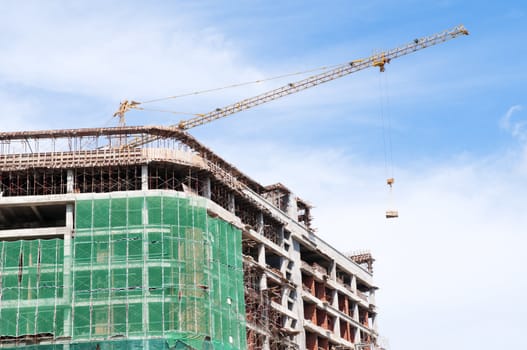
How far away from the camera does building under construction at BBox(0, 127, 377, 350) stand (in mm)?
78562

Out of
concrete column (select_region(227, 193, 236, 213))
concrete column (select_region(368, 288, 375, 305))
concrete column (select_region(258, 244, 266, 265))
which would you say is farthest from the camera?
concrete column (select_region(368, 288, 375, 305))

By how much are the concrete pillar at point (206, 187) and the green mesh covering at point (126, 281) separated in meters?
2.56

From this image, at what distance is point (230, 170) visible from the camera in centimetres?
9150

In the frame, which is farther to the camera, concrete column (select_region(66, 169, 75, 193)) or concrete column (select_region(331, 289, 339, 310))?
concrete column (select_region(331, 289, 339, 310))

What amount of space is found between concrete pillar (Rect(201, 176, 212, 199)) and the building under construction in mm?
128

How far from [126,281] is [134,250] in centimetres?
240

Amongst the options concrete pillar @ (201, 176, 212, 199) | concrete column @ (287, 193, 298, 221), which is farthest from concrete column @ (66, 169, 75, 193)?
concrete column @ (287, 193, 298, 221)

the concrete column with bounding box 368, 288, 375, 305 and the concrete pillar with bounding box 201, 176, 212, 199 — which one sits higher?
the concrete pillar with bounding box 201, 176, 212, 199

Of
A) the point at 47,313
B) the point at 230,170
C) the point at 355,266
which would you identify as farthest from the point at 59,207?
the point at 355,266

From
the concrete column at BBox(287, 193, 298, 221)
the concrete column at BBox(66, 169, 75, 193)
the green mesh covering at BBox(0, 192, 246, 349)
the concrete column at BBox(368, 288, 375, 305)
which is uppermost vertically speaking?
the concrete column at BBox(287, 193, 298, 221)

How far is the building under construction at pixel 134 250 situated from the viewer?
78562mm

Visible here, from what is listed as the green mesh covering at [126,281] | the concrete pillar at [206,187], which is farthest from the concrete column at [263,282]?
the concrete pillar at [206,187]

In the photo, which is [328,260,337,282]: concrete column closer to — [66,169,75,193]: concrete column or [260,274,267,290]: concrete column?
[260,274,267,290]: concrete column

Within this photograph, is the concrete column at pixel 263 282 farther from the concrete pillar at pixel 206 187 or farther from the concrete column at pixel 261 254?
the concrete pillar at pixel 206 187
